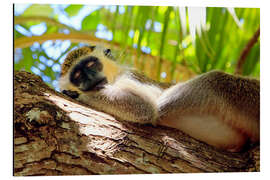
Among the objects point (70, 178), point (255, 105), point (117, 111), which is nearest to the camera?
point (70, 178)

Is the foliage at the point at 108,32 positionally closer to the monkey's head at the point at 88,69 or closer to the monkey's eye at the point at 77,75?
the monkey's head at the point at 88,69

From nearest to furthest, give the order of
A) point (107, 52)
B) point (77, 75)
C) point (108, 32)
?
point (77, 75) < point (107, 52) < point (108, 32)

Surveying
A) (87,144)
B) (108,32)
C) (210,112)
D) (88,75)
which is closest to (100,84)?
(88,75)

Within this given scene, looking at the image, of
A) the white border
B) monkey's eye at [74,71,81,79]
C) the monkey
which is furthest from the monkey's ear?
the white border

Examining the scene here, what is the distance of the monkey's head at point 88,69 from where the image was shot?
2.13 meters

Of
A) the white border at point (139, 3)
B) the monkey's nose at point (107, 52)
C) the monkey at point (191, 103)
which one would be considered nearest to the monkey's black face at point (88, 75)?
the monkey at point (191, 103)

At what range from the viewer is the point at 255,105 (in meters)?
2.17

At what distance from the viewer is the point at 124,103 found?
2.07 meters

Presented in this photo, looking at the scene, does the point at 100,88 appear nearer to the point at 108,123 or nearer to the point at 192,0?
the point at 108,123

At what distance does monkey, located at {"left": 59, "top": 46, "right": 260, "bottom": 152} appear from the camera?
206cm

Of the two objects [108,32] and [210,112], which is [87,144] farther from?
[108,32]

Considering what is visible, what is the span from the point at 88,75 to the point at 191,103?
728 mm

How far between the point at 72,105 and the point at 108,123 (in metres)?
0.23
